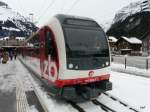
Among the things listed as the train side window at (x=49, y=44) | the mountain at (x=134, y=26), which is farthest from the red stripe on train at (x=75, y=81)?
the mountain at (x=134, y=26)

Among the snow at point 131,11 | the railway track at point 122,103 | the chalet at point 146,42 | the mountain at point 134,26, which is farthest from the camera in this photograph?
the snow at point 131,11

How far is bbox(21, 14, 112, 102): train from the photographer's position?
8352 mm

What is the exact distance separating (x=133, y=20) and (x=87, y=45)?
9729 cm

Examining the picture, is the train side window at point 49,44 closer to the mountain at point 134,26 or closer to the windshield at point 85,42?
the windshield at point 85,42

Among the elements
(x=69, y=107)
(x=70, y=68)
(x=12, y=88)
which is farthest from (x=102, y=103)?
(x=12, y=88)

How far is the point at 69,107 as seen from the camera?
8.46m

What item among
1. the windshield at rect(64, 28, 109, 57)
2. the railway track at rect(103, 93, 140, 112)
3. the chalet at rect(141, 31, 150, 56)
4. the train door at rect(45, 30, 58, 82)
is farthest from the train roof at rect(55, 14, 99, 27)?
the chalet at rect(141, 31, 150, 56)

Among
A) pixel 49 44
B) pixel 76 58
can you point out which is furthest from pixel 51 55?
pixel 76 58

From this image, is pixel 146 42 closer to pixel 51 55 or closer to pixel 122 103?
pixel 122 103

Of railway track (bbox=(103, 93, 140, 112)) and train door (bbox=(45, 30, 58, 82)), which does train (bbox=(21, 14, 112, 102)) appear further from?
railway track (bbox=(103, 93, 140, 112))

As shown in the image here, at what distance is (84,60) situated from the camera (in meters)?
8.59

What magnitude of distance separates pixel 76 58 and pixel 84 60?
12.3 inches

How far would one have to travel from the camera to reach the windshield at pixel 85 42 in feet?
27.9

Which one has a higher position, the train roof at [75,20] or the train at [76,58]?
the train roof at [75,20]
